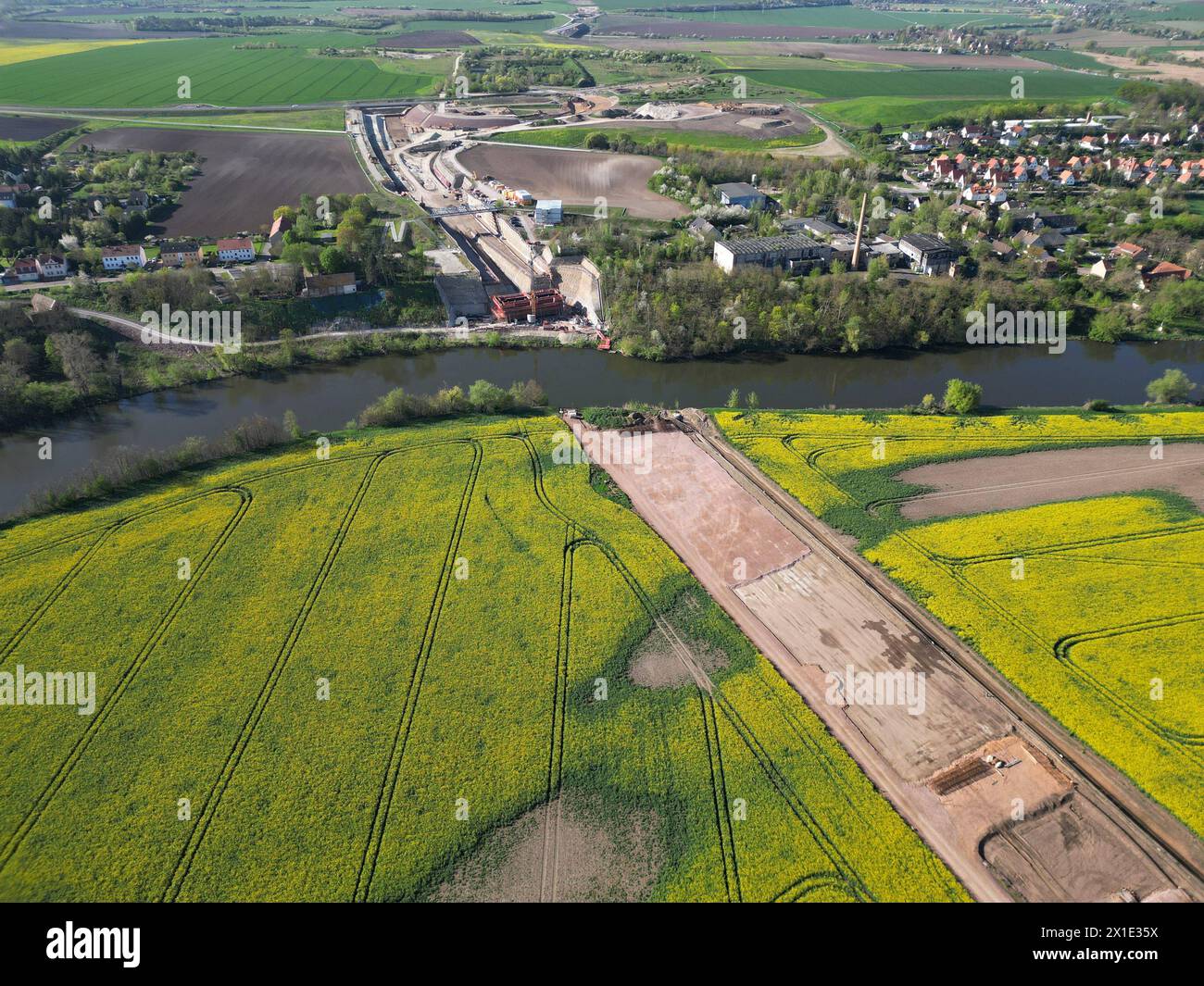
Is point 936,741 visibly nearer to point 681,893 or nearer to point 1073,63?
point 681,893

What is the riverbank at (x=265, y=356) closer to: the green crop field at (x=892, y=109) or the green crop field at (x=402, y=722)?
the green crop field at (x=402, y=722)

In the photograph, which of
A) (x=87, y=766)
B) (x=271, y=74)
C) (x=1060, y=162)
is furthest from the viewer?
(x=271, y=74)

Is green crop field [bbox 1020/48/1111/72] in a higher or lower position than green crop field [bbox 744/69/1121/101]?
higher

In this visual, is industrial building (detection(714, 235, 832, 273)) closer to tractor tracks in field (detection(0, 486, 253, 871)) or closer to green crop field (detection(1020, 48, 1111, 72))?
tractor tracks in field (detection(0, 486, 253, 871))

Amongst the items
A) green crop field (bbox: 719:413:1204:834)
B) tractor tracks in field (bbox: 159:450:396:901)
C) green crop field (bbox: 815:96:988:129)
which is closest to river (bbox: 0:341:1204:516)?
green crop field (bbox: 719:413:1204:834)

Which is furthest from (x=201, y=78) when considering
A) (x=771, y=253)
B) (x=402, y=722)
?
(x=402, y=722)

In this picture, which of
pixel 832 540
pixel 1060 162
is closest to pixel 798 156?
pixel 1060 162

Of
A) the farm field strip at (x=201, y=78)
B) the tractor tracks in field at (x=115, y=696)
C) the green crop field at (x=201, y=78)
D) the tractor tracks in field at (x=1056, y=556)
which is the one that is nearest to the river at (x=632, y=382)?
the tractor tracks in field at (x=1056, y=556)
